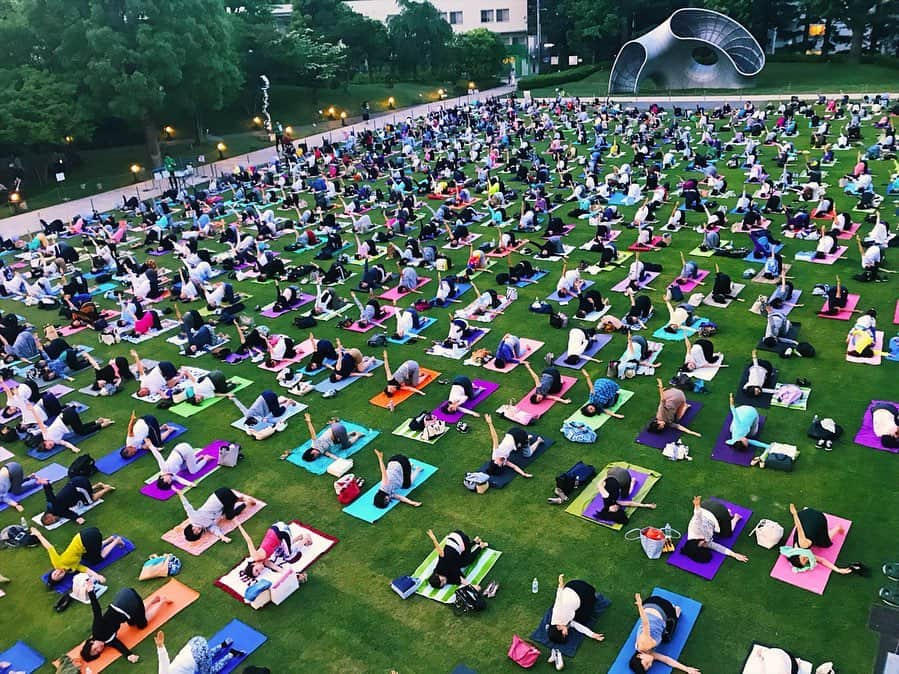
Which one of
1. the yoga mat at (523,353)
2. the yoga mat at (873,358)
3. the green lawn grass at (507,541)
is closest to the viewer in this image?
the green lawn grass at (507,541)

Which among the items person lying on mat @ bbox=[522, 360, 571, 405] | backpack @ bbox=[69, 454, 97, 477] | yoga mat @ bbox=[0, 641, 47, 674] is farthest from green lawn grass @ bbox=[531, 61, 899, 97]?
yoga mat @ bbox=[0, 641, 47, 674]

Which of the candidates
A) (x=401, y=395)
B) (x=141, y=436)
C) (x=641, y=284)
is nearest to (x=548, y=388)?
(x=401, y=395)

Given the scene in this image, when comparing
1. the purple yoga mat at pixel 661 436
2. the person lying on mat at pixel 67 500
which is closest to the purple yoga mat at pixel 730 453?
the purple yoga mat at pixel 661 436

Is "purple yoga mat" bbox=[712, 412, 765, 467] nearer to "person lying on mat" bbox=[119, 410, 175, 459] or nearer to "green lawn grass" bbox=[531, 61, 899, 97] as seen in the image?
"person lying on mat" bbox=[119, 410, 175, 459]

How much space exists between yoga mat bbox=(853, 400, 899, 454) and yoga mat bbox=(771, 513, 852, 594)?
8.79ft

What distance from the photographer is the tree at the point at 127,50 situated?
40.7 m

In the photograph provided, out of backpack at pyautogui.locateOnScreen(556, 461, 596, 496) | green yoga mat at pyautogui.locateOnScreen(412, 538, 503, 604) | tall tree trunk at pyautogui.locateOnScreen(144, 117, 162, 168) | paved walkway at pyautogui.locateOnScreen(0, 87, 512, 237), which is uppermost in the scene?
tall tree trunk at pyautogui.locateOnScreen(144, 117, 162, 168)

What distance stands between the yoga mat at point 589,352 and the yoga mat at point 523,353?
80cm

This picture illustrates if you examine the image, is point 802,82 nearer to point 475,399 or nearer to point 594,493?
point 475,399

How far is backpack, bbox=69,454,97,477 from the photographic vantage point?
14.6 metres

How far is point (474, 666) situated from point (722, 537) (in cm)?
468

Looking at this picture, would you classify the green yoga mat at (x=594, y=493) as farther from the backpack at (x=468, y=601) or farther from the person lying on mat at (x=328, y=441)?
the person lying on mat at (x=328, y=441)

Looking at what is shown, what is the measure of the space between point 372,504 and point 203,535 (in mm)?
3129

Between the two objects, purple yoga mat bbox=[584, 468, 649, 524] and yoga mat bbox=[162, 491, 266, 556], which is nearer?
purple yoga mat bbox=[584, 468, 649, 524]
